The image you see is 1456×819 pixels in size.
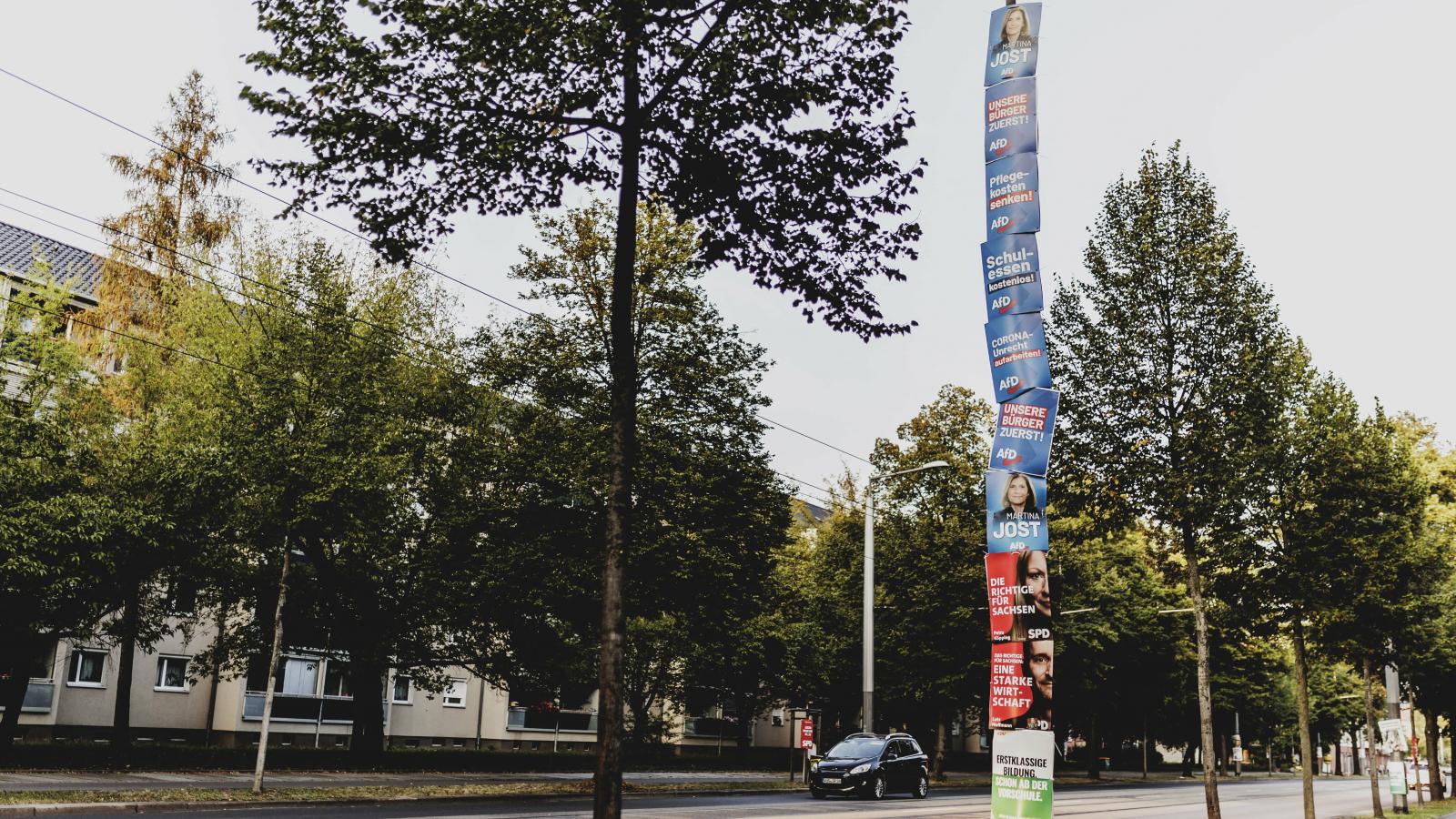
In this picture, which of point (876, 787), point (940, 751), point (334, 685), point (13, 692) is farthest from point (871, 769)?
point (334, 685)

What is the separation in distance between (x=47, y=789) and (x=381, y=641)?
940 cm

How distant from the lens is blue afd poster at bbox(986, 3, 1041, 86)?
30.7ft

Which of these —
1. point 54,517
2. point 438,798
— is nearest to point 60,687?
point 54,517

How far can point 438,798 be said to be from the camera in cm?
2230

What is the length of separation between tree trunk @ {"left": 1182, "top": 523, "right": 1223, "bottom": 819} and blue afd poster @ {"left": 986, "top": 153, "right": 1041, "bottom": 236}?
10846 mm

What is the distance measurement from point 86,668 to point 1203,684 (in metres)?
34.3

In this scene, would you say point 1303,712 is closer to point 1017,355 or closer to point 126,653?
point 1017,355

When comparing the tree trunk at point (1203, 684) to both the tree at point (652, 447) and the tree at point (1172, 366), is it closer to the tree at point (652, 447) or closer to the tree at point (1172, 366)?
the tree at point (1172, 366)

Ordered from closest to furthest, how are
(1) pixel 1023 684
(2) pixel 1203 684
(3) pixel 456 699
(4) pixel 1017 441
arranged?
(1) pixel 1023 684
(4) pixel 1017 441
(2) pixel 1203 684
(3) pixel 456 699

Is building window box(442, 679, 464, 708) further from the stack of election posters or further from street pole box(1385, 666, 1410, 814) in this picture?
the stack of election posters

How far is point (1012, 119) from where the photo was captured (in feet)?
30.5

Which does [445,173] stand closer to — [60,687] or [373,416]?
[373,416]

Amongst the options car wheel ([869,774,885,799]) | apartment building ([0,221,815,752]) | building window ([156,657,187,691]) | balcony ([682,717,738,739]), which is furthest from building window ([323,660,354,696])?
balcony ([682,717,738,739])

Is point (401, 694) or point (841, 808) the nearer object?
point (841, 808)
